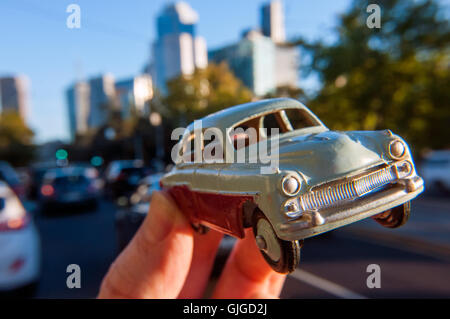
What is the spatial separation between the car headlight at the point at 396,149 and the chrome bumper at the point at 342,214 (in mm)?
114

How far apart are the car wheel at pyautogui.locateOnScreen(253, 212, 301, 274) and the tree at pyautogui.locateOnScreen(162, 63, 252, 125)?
0.57 meters

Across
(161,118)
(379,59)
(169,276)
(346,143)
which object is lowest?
(169,276)

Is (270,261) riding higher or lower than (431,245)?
higher

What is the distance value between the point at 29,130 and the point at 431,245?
176ft

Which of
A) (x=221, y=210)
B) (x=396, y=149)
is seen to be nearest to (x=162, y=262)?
(x=221, y=210)

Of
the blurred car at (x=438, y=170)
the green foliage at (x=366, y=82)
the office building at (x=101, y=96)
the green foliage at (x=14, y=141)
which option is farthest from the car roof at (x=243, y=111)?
the green foliage at (x=14, y=141)

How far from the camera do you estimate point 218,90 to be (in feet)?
6.50

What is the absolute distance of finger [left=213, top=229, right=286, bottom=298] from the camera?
76.3 inches

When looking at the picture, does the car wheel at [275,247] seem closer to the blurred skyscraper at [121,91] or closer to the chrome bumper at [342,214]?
the chrome bumper at [342,214]

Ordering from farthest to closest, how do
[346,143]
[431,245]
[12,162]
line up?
[12,162] < [431,245] < [346,143]

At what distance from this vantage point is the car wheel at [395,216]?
4.60 ft

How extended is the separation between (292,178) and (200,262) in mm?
1120
